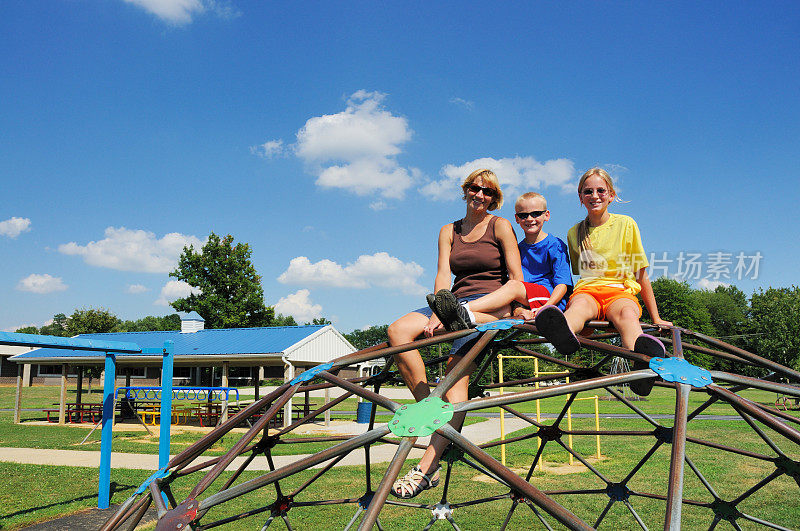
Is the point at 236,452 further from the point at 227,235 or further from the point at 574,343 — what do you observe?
the point at 227,235

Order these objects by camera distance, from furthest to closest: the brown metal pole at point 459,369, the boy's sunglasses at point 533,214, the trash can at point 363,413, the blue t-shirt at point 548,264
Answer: the trash can at point 363,413, the boy's sunglasses at point 533,214, the blue t-shirt at point 548,264, the brown metal pole at point 459,369

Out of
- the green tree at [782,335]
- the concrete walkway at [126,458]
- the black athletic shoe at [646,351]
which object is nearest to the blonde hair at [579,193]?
the black athletic shoe at [646,351]

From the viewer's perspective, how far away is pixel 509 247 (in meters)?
3.23

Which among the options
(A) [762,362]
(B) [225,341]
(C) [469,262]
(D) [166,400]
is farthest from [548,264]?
(B) [225,341]

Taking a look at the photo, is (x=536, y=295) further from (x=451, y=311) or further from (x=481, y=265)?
(x=451, y=311)

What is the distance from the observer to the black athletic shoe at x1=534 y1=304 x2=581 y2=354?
2430mm

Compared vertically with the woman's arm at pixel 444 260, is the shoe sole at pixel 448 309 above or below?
below

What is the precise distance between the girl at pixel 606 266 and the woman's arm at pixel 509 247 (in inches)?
13.7

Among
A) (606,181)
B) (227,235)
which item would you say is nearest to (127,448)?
(606,181)

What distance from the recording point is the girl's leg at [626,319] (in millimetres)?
2873

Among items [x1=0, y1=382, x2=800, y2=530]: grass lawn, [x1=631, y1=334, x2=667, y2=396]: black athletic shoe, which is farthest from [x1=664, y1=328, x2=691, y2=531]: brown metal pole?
[x1=0, y1=382, x2=800, y2=530]: grass lawn

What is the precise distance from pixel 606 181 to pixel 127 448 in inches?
507

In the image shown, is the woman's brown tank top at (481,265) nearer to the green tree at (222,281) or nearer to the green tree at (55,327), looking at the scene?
the green tree at (222,281)

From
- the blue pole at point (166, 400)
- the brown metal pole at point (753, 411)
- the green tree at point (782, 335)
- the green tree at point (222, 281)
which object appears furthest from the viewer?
the green tree at point (222, 281)
